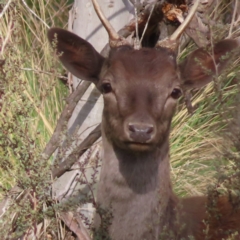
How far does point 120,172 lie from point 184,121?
2.76 metres

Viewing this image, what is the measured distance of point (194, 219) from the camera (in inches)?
173

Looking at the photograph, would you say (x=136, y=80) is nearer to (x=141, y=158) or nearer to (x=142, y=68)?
(x=142, y=68)

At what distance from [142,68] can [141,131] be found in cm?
54

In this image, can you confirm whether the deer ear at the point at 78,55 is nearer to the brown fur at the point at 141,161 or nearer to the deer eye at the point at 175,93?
the brown fur at the point at 141,161

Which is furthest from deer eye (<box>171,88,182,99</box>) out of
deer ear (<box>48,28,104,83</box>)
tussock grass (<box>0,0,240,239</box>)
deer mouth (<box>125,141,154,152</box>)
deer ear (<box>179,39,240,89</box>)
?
deer ear (<box>48,28,104,83</box>)

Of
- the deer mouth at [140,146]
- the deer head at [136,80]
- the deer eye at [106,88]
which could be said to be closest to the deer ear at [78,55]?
the deer head at [136,80]

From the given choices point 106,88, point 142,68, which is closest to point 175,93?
point 142,68

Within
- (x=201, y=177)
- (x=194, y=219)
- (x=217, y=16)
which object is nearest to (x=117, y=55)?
(x=194, y=219)

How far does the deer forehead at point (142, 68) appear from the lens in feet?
14.1

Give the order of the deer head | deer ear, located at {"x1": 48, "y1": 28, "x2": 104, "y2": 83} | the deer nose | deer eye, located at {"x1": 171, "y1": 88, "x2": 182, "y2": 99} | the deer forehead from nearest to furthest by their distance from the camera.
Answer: the deer nose
the deer head
the deer forehead
deer eye, located at {"x1": 171, "y1": 88, "x2": 182, "y2": 99}
deer ear, located at {"x1": 48, "y1": 28, "x2": 104, "y2": 83}

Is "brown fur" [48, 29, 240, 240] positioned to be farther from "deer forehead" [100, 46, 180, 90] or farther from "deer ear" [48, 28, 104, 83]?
"deer ear" [48, 28, 104, 83]

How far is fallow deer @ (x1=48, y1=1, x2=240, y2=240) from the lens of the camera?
4188mm

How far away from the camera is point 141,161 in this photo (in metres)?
4.39

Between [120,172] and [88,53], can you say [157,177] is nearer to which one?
[120,172]
